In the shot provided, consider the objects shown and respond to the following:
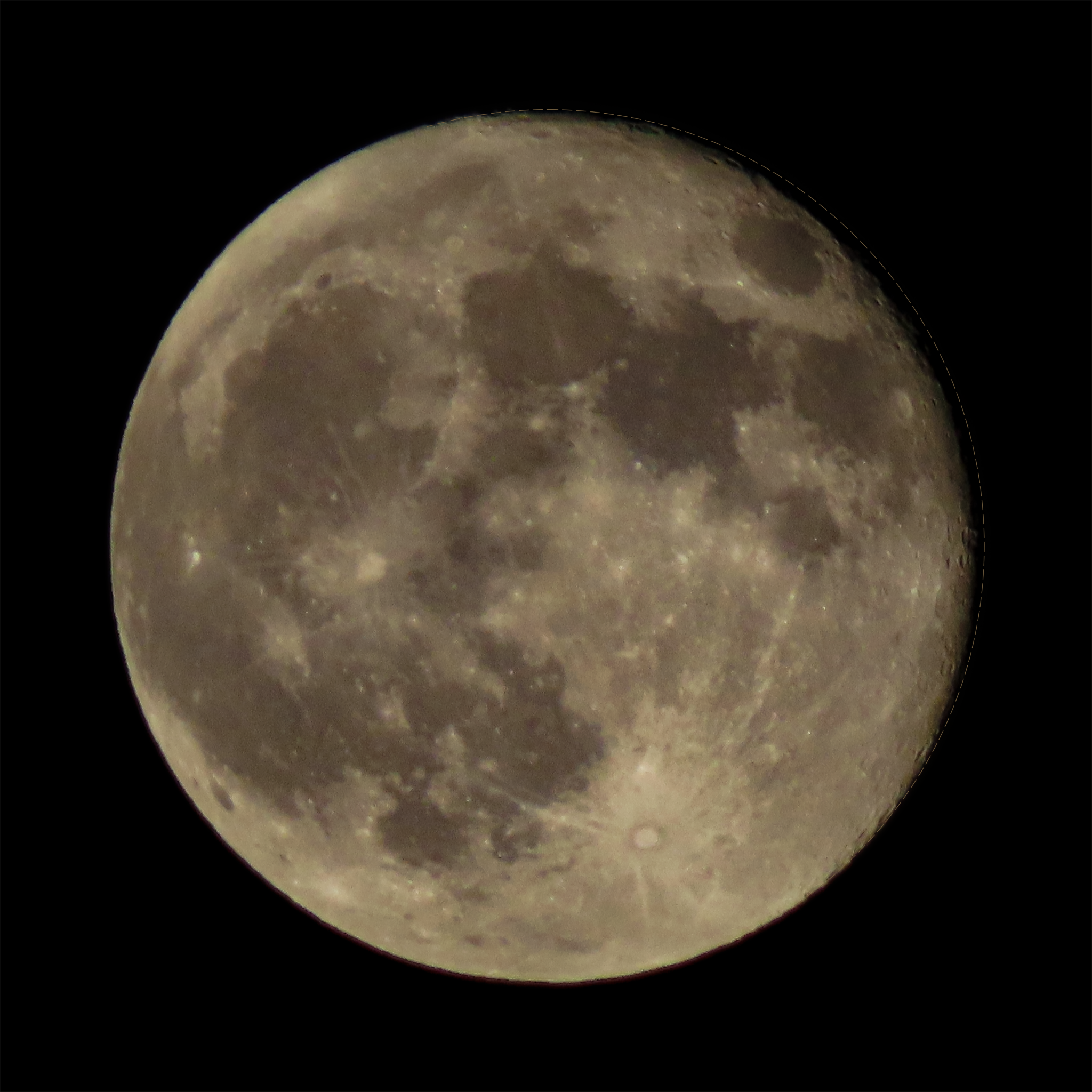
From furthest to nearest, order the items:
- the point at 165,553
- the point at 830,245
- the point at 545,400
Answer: the point at 830,245, the point at 165,553, the point at 545,400

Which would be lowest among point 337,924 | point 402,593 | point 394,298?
point 337,924

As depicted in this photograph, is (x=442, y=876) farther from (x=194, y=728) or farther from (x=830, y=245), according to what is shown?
(x=830, y=245)

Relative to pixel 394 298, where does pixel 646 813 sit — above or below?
below

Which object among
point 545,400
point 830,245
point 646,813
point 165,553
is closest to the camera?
point 545,400

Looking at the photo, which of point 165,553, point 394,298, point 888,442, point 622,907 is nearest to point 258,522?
point 165,553

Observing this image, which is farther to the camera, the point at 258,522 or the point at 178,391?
the point at 178,391

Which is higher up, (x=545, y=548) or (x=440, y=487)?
(x=440, y=487)
